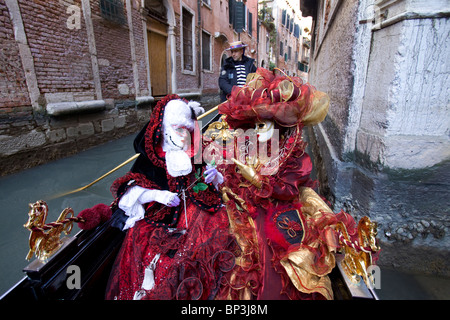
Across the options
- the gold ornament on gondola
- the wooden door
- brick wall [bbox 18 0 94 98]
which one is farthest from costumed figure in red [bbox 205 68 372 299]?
the wooden door

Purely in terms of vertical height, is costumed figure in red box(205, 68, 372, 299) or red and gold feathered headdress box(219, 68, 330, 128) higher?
red and gold feathered headdress box(219, 68, 330, 128)

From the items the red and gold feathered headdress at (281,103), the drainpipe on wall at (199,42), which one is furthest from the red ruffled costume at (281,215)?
the drainpipe on wall at (199,42)

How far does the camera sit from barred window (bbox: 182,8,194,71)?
9727mm

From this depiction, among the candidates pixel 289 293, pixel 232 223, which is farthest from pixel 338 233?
pixel 232 223

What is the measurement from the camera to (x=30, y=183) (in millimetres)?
3648

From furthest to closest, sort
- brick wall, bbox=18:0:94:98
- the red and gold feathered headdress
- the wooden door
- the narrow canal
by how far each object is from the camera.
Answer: the wooden door → brick wall, bbox=18:0:94:98 → the narrow canal → the red and gold feathered headdress

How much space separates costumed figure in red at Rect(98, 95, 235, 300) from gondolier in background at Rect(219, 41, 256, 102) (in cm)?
255

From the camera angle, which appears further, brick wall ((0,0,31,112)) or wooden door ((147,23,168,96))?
wooden door ((147,23,168,96))

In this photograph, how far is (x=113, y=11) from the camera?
5.74 meters

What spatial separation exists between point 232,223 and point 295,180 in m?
0.48

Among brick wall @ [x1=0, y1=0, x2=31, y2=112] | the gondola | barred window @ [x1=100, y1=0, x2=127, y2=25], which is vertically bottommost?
the gondola

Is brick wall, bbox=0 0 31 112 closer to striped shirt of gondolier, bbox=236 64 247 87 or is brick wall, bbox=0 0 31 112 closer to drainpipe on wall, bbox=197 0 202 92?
striped shirt of gondolier, bbox=236 64 247 87

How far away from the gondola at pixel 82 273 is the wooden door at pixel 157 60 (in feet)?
24.2
